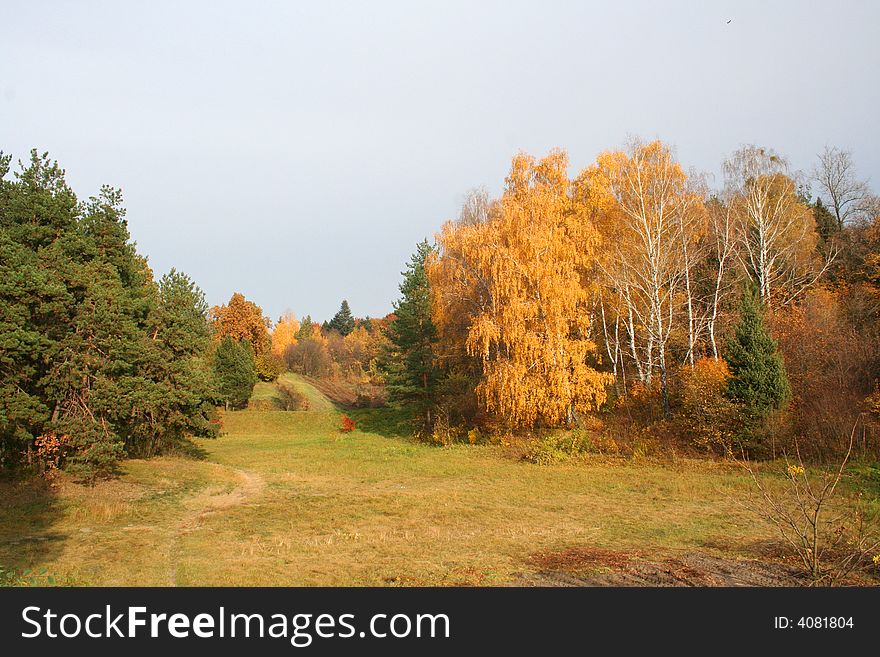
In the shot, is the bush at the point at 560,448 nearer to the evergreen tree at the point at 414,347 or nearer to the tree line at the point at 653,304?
the tree line at the point at 653,304

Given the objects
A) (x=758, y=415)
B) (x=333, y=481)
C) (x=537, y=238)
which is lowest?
(x=333, y=481)

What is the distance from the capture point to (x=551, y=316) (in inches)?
1036

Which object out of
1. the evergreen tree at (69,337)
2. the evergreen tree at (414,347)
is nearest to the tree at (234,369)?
the evergreen tree at (414,347)

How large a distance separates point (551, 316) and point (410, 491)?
37.8 feet

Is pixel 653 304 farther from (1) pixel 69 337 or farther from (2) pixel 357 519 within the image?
(1) pixel 69 337

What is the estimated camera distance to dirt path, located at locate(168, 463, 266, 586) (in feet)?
37.9

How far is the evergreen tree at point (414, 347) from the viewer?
1506 inches

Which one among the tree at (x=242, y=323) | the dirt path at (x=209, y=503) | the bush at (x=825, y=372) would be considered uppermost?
the tree at (x=242, y=323)

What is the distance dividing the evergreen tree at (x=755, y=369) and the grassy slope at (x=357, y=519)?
8.95 feet

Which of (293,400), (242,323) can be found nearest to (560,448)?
(293,400)

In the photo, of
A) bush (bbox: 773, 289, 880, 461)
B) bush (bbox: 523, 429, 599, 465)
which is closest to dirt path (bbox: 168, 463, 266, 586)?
bush (bbox: 523, 429, 599, 465)
